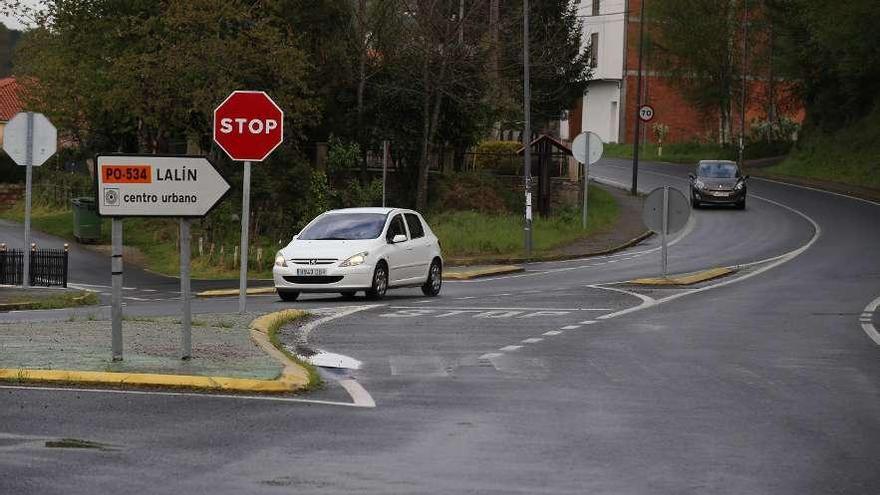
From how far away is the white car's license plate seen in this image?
25.0 meters

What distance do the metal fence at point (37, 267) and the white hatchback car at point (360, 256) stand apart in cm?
873

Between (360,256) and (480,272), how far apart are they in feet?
36.4

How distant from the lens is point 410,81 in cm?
5303

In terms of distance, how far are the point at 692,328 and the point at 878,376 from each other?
18.7 feet

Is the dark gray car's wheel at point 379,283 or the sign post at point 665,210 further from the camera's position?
the sign post at point 665,210

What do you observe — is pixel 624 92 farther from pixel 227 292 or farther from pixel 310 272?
pixel 310 272

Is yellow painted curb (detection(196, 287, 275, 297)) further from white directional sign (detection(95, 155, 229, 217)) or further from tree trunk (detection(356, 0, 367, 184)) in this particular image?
tree trunk (detection(356, 0, 367, 184))

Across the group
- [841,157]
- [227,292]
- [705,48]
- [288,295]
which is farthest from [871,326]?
[705,48]

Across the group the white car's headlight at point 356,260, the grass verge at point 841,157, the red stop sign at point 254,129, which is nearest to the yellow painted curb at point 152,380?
the red stop sign at point 254,129

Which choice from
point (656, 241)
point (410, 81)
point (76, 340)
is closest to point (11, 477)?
point (76, 340)

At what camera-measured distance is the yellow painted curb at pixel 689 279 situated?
31.0m

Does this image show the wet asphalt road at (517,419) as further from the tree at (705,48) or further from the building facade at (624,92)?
the building facade at (624,92)

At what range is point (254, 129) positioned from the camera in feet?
69.4

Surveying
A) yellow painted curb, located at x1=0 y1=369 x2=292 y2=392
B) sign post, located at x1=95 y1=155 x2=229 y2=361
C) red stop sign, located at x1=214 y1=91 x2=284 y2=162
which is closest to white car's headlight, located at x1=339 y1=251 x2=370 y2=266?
red stop sign, located at x1=214 y1=91 x2=284 y2=162
